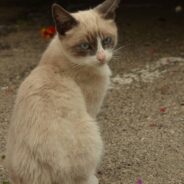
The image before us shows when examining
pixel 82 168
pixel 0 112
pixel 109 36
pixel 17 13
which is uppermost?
pixel 109 36

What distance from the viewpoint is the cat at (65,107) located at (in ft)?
10.2

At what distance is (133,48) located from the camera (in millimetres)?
6211

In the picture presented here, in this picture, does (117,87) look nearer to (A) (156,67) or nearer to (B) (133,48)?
(A) (156,67)

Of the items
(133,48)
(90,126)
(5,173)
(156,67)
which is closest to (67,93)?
(90,126)

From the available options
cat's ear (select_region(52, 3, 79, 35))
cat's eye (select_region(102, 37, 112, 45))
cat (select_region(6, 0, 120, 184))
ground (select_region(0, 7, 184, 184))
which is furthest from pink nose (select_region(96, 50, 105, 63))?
ground (select_region(0, 7, 184, 184))

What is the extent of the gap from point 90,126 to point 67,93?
0.26m

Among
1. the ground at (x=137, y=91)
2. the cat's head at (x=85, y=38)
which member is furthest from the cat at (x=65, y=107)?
the ground at (x=137, y=91)

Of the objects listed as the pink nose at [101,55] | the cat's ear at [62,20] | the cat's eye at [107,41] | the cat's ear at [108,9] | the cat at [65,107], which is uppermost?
the cat's ear at [62,20]

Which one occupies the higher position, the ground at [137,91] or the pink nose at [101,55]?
the pink nose at [101,55]

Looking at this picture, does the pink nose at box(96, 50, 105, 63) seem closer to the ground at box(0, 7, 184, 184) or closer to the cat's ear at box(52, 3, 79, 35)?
the cat's ear at box(52, 3, 79, 35)

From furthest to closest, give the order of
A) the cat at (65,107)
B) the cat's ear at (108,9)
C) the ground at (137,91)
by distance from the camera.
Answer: the ground at (137,91)
the cat's ear at (108,9)
the cat at (65,107)

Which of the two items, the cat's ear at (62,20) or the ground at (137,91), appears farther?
the ground at (137,91)

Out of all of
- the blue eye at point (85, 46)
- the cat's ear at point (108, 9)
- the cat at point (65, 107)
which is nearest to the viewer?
the cat at point (65, 107)

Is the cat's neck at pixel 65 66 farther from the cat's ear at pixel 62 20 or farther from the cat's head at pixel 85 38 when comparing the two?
the cat's ear at pixel 62 20
